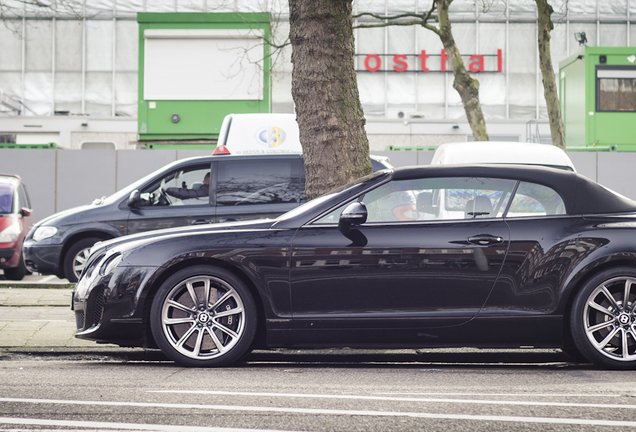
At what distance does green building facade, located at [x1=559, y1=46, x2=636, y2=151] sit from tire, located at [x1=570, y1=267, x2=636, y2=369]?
12.2 m

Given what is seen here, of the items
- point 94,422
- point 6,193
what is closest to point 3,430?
point 94,422

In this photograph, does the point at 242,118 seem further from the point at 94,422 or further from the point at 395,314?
the point at 94,422

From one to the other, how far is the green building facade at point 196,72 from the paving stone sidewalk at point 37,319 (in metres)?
4.07

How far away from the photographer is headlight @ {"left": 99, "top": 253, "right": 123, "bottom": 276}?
19.0ft

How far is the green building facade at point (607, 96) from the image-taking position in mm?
17000

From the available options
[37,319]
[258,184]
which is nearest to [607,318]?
[37,319]

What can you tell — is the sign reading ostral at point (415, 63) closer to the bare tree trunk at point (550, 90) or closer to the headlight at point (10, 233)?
the bare tree trunk at point (550, 90)

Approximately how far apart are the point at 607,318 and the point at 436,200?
53.8 inches

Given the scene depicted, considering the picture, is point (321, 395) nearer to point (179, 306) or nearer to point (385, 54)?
point (179, 306)

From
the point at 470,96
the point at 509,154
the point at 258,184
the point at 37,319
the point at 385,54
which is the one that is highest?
the point at 385,54

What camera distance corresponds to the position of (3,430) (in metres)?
3.84

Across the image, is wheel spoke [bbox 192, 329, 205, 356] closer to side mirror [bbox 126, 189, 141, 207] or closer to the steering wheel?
the steering wheel

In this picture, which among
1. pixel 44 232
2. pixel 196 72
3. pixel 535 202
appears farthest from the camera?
pixel 196 72

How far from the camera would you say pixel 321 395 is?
4.67m
